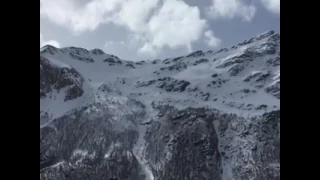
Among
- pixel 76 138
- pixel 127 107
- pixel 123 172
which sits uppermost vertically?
pixel 127 107

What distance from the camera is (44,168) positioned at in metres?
153

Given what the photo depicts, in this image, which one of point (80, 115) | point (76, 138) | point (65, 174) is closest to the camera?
point (65, 174)

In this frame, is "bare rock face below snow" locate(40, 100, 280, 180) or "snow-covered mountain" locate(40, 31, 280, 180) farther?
"snow-covered mountain" locate(40, 31, 280, 180)

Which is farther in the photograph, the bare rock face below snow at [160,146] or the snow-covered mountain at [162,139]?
the snow-covered mountain at [162,139]

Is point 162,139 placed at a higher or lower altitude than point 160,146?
higher

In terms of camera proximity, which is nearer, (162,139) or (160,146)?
(160,146)
